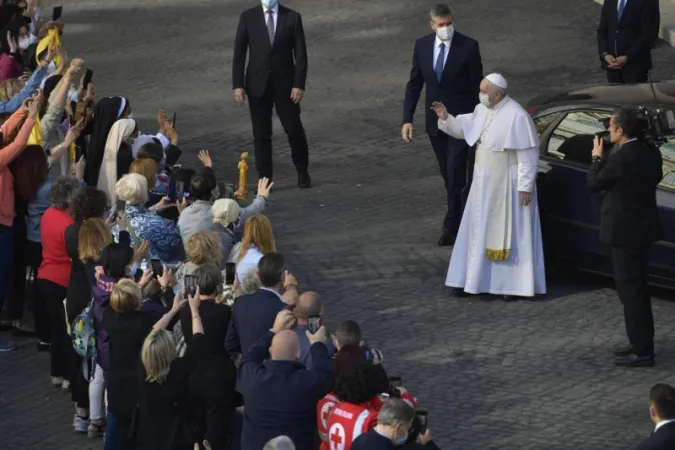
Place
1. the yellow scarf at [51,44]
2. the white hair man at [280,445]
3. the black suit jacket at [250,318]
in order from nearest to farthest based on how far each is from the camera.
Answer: the white hair man at [280,445] < the black suit jacket at [250,318] < the yellow scarf at [51,44]

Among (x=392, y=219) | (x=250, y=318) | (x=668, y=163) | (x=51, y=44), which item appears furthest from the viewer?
(x=51, y=44)

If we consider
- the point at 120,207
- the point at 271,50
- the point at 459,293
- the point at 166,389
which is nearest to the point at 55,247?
the point at 120,207

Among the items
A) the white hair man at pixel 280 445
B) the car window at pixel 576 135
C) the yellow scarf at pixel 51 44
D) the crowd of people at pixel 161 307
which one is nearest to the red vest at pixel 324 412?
the crowd of people at pixel 161 307

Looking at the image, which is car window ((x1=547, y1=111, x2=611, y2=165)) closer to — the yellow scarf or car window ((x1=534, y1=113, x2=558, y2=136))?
car window ((x1=534, y1=113, x2=558, y2=136))

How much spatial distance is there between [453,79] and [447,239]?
1456 mm

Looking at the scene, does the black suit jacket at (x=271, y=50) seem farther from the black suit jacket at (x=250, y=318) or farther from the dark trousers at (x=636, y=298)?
the black suit jacket at (x=250, y=318)

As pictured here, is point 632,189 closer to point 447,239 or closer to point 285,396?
point 447,239

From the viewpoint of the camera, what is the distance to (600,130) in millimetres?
14266

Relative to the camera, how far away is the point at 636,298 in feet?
41.4

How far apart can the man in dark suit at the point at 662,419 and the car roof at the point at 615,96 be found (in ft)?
18.2

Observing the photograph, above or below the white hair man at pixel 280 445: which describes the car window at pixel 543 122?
below

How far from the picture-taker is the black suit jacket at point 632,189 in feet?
40.8

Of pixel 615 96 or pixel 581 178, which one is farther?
pixel 615 96

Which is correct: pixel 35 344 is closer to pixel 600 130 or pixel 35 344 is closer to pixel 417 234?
pixel 417 234
